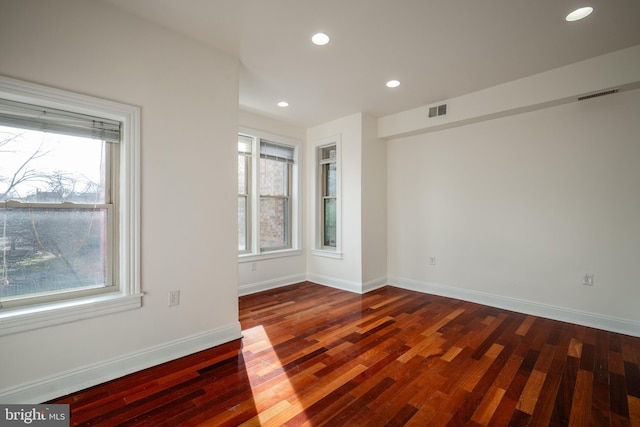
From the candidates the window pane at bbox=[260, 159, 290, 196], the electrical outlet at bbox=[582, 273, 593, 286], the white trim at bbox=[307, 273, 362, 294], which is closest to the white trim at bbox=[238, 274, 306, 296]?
the white trim at bbox=[307, 273, 362, 294]

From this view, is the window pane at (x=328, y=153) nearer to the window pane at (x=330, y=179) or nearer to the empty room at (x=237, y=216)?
the window pane at (x=330, y=179)

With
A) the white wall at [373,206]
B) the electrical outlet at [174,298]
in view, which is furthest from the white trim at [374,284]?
the electrical outlet at [174,298]

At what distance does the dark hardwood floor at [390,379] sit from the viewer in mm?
1783

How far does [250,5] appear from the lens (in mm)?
2154

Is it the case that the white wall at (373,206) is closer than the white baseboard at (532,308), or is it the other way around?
the white baseboard at (532,308)

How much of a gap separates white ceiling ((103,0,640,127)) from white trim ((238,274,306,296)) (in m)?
2.80

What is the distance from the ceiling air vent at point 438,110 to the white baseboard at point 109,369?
369cm

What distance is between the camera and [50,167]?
6.81 feet

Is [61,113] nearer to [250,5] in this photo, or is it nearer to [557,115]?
[250,5]

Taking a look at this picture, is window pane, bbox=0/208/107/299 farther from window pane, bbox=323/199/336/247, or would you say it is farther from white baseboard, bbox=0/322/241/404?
window pane, bbox=323/199/336/247

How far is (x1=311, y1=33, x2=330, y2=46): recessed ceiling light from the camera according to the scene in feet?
8.25

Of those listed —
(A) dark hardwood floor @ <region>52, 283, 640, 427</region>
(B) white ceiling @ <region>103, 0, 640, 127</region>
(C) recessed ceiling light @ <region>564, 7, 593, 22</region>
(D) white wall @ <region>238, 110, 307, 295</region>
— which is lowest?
(A) dark hardwood floor @ <region>52, 283, 640, 427</region>

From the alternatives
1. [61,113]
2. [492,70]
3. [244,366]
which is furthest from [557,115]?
[61,113]

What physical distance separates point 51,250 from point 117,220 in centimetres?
44
